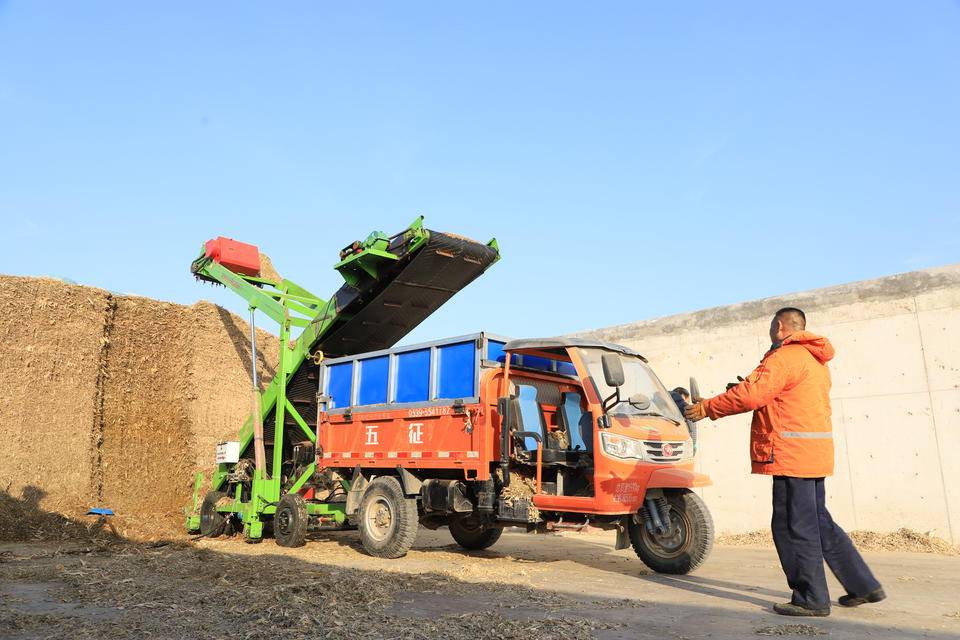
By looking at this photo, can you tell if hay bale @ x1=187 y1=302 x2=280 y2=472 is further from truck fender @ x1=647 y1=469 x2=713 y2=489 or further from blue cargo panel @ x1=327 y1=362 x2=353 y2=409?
truck fender @ x1=647 y1=469 x2=713 y2=489

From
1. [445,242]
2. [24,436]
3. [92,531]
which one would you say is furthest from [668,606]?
[24,436]

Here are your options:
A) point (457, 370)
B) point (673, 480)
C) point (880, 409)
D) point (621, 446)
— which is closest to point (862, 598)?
point (673, 480)

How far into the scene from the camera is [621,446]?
688cm

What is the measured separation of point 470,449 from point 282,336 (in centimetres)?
406

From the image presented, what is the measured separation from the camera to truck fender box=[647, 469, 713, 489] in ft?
22.3

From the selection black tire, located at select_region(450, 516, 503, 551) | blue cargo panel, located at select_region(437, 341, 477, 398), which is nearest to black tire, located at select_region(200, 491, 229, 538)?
black tire, located at select_region(450, 516, 503, 551)

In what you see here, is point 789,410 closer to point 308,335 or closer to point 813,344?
point 813,344

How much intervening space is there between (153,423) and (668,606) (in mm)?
9571

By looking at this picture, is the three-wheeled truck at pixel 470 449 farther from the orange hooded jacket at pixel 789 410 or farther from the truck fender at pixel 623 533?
the orange hooded jacket at pixel 789 410

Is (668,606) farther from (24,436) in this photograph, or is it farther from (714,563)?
(24,436)

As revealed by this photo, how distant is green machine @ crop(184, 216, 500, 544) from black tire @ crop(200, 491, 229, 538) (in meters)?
0.01

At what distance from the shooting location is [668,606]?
17.5 ft

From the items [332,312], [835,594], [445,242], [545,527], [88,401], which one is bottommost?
[835,594]

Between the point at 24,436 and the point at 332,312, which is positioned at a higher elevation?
the point at 332,312
